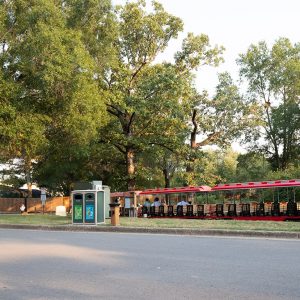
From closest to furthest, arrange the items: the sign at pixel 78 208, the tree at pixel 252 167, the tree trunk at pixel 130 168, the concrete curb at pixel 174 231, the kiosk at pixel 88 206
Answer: the concrete curb at pixel 174 231 → the kiosk at pixel 88 206 → the sign at pixel 78 208 → the tree trunk at pixel 130 168 → the tree at pixel 252 167

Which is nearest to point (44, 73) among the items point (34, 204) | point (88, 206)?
point (88, 206)

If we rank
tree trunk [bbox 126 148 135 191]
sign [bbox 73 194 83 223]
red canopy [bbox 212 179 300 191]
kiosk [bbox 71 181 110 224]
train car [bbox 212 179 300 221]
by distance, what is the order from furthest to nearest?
tree trunk [bbox 126 148 135 191], red canopy [bbox 212 179 300 191], train car [bbox 212 179 300 221], sign [bbox 73 194 83 223], kiosk [bbox 71 181 110 224]

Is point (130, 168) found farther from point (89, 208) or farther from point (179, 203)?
point (89, 208)

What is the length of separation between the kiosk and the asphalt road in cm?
794

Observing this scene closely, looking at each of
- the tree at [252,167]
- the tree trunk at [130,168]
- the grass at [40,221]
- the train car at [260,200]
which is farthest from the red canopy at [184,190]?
the tree at [252,167]

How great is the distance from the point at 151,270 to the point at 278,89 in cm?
5238

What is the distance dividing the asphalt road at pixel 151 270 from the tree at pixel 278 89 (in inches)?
1676

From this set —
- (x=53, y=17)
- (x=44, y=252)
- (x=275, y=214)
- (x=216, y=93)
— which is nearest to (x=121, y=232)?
(x=44, y=252)

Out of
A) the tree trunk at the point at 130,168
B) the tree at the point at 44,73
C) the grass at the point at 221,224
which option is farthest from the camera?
the tree trunk at the point at 130,168

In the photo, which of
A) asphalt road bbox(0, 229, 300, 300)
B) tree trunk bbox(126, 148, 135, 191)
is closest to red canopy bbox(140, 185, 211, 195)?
tree trunk bbox(126, 148, 135, 191)

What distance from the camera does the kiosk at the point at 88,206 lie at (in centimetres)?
2203

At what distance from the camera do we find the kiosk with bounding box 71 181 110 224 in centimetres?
2203

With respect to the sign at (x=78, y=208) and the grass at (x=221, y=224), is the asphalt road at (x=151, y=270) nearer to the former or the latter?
the grass at (x=221, y=224)

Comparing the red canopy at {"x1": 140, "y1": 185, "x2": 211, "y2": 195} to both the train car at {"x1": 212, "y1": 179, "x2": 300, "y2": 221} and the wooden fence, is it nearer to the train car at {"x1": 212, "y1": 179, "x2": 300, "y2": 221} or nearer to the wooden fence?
the train car at {"x1": 212, "y1": 179, "x2": 300, "y2": 221}
